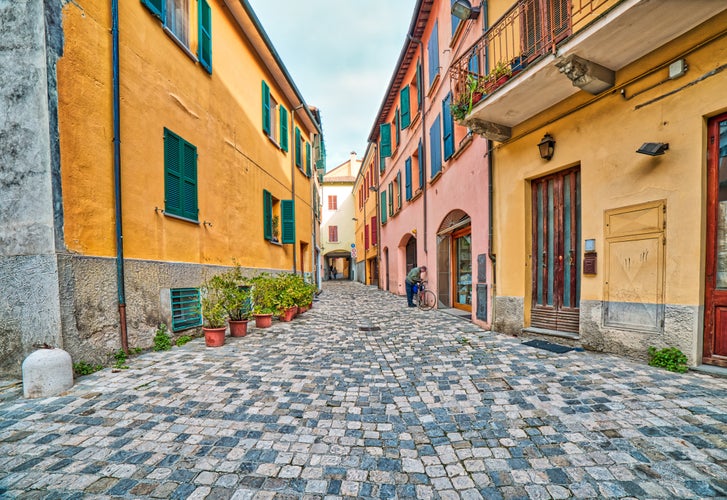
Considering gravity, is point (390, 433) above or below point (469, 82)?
below

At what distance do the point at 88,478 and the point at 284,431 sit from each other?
128 centimetres

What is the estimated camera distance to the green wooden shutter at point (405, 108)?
1250cm

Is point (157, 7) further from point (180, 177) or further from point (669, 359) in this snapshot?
point (669, 359)

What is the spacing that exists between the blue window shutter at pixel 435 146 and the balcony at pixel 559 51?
2.38 m

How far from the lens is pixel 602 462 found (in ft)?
7.34

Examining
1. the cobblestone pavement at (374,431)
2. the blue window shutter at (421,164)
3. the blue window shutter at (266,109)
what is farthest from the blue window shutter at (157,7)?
the blue window shutter at (421,164)

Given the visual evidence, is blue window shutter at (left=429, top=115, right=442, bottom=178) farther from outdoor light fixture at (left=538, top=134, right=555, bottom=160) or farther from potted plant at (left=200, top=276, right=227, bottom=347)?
potted plant at (left=200, top=276, right=227, bottom=347)

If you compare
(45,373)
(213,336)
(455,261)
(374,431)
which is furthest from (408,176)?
(45,373)

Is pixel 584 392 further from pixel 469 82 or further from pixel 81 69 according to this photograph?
pixel 81 69

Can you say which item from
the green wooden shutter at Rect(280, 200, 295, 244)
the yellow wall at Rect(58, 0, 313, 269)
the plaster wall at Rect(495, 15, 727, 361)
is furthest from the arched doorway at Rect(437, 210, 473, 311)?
the yellow wall at Rect(58, 0, 313, 269)

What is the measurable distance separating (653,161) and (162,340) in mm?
7249

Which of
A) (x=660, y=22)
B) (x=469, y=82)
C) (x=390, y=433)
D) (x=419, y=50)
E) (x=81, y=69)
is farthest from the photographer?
(x=419, y=50)

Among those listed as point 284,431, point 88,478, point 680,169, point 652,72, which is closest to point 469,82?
point 652,72

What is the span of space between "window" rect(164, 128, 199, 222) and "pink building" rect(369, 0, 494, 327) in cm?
565
